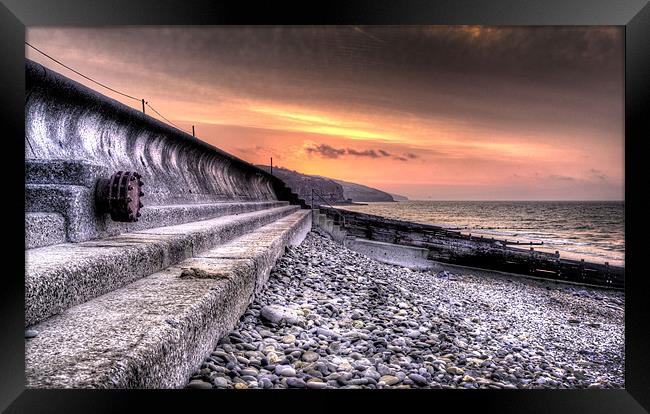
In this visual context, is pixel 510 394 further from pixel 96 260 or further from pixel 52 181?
pixel 52 181

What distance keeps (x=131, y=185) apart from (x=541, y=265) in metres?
17.8

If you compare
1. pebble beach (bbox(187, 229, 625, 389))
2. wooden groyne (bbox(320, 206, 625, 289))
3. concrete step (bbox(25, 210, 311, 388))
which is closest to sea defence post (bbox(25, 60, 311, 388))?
concrete step (bbox(25, 210, 311, 388))

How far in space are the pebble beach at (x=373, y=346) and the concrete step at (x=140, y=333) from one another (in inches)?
9.0

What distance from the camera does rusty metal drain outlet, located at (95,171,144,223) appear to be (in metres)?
2.59

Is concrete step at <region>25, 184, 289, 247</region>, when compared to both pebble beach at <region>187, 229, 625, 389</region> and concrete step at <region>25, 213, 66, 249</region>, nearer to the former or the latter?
concrete step at <region>25, 213, 66, 249</region>

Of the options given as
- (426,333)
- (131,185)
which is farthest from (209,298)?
(426,333)

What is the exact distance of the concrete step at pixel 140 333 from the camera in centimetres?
111

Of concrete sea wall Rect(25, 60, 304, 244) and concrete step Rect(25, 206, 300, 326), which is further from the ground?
concrete sea wall Rect(25, 60, 304, 244)

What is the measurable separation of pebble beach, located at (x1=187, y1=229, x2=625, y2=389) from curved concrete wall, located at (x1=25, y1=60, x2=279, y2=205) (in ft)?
5.58
